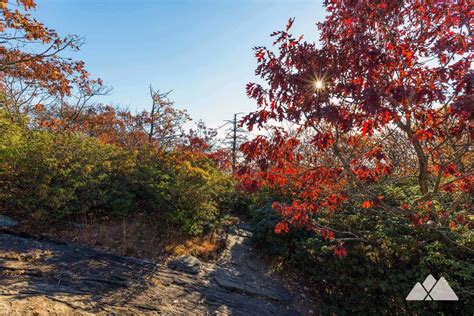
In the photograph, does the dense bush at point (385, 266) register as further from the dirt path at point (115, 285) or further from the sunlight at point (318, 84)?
the sunlight at point (318, 84)

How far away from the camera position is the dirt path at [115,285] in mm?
2764

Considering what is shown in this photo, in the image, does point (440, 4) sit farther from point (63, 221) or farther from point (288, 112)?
point (63, 221)

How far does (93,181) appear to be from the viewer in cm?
490

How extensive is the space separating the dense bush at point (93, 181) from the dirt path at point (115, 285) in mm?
835

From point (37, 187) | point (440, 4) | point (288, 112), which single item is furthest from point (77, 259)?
point (440, 4)

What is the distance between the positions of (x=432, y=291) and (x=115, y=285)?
13.6ft

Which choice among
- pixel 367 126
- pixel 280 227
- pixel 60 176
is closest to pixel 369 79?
pixel 367 126

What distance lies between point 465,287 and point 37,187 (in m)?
6.57

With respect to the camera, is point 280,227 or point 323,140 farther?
point 280,227

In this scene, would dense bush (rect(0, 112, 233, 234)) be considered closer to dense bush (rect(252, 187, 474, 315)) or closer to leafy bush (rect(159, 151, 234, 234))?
leafy bush (rect(159, 151, 234, 234))

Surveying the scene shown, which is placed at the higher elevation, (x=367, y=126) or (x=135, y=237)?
(x=367, y=126)

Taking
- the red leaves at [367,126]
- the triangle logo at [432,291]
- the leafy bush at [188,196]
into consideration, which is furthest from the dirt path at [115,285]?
the red leaves at [367,126]

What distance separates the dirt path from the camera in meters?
2.76

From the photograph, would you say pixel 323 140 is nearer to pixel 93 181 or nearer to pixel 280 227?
pixel 280 227
